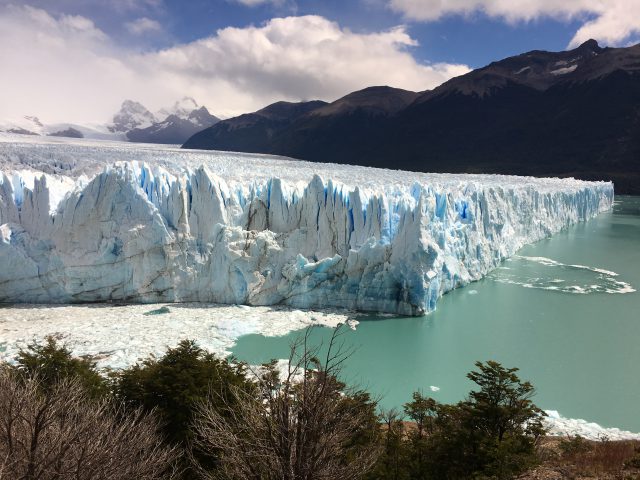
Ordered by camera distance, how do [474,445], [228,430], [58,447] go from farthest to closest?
[474,445] < [228,430] < [58,447]

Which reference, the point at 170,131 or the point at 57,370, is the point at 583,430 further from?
the point at 170,131

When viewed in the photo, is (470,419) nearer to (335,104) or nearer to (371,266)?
(371,266)

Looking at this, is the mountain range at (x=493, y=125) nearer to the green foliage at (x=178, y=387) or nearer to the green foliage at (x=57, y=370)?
the green foliage at (x=178, y=387)

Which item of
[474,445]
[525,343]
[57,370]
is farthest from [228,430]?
[525,343]

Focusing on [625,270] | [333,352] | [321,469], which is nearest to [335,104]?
[625,270]

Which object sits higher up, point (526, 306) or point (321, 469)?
point (321, 469)

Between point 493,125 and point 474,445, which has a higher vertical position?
point 493,125

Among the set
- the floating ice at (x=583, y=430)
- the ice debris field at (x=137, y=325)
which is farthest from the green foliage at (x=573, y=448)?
the ice debris field at (x=137, y=325)
